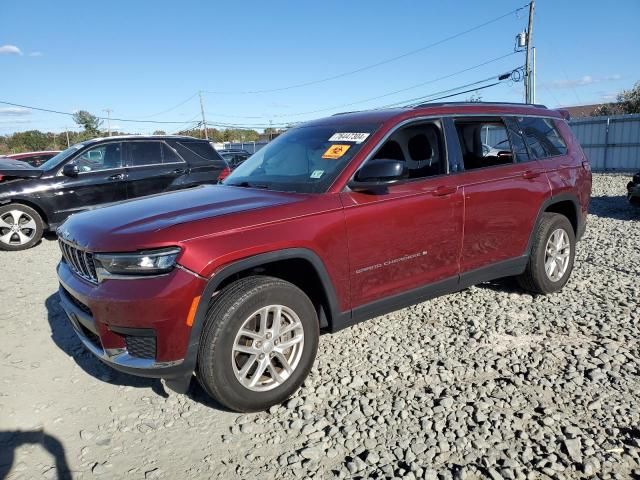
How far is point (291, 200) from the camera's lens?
3111 millimetres

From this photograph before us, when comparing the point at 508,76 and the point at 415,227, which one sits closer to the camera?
the point at 415,227

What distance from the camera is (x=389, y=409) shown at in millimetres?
2924

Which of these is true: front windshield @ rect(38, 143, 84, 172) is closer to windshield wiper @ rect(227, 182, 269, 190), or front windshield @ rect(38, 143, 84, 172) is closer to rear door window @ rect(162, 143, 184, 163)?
rear door window @ rect(162, 143, 184, 163)

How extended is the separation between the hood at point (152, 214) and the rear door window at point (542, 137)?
2690mm

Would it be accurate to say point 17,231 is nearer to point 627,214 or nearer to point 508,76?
point 627,214

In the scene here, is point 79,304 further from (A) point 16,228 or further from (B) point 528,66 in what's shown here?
(B) point 528,66

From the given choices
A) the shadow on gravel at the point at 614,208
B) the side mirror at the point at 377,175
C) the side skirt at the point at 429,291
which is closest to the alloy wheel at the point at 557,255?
the side skirt at the point at 429,291

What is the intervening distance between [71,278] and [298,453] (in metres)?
1.88

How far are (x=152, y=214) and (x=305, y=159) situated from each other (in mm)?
1294

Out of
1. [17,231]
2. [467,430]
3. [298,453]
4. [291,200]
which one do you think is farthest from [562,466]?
[17,231]

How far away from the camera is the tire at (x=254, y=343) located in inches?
107

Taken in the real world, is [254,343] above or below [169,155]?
below

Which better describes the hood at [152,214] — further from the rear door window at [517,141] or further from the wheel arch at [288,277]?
the rear door window at [517,141]

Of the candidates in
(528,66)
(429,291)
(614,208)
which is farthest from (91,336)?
(528,66)
